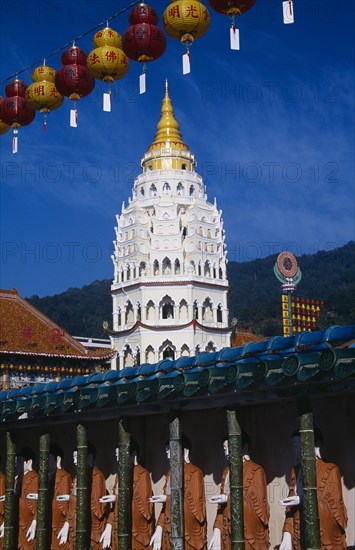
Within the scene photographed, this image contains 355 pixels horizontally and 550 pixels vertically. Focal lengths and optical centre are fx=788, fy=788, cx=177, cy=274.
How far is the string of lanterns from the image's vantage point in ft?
52.8

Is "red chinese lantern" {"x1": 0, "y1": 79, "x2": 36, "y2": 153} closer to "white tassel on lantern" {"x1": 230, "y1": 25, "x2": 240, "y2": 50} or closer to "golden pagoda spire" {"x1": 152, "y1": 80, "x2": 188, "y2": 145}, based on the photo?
"white tassel on lantern" {"x1": 230, "y1": 25, "x2": 240, "y2": 50}

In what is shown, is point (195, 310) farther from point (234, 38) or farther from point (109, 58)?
point (234, 38)

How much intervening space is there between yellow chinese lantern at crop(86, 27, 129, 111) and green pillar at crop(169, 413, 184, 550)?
25.3ft

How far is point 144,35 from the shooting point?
17281 millimetres

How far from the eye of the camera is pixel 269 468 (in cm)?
1380

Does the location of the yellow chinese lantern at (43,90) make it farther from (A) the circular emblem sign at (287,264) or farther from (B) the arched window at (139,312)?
(B) the arched window at (139,312)

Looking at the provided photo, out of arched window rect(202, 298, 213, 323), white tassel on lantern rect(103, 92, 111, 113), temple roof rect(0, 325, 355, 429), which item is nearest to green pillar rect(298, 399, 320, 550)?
temple roof rect(0, 325, 355, 429)

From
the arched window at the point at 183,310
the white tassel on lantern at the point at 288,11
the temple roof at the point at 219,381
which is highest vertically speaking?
the arched window at the point at 183,310

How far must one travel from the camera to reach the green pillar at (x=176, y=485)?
13.9 m

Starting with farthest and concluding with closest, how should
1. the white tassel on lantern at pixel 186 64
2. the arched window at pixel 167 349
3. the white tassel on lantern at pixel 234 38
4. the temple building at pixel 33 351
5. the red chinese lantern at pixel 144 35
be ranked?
the arched window at pixel 167 349 < the temple building at pixel 33 351 < the red chinese lantern at pixel 144 35 < the white tassel on lantern at pixel 186 64 < the white tassel on lantern at pixel 234 38

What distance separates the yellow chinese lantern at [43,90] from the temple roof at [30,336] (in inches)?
1119

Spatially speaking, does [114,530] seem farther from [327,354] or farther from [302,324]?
[302,324]

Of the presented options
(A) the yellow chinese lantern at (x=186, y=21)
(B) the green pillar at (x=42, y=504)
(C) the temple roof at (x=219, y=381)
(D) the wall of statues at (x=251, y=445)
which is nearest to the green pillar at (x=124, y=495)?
(D) the wall of statues at (x=251, y=445)

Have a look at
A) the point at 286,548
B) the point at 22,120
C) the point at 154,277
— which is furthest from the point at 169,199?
the point at 286,548
